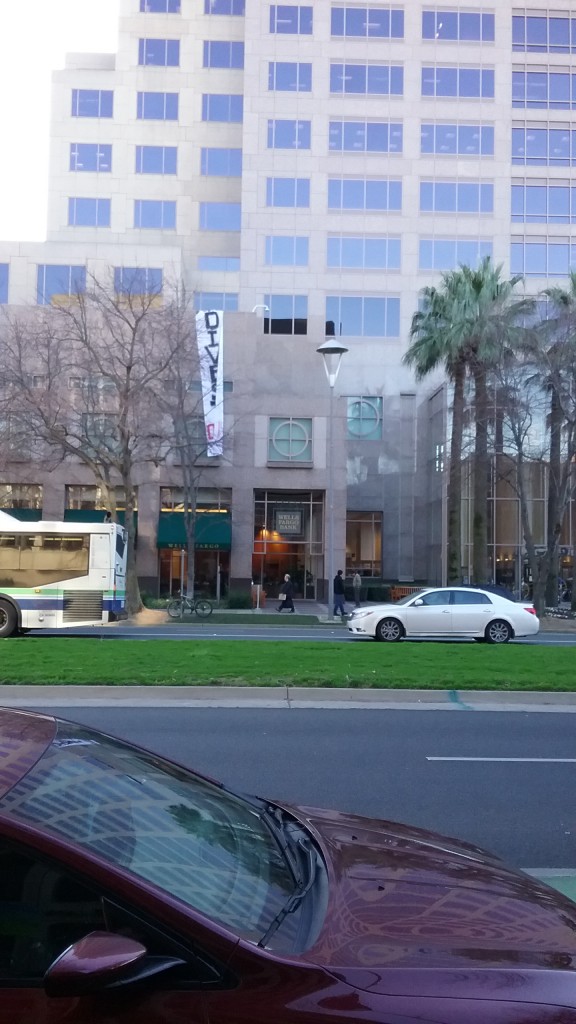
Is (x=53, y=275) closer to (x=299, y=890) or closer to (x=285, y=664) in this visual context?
(x=285, y=664)

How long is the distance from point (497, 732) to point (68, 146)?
4806 cm

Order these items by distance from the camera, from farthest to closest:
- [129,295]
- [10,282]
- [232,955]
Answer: [10,282] → [129,295] → [232,955]

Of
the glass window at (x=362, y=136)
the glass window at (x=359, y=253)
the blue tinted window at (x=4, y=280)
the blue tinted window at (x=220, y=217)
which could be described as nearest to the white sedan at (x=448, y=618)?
the blue tinted window at (x=4, y=280)

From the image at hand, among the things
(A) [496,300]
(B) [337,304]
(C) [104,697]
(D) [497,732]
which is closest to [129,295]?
(A) [496,300]

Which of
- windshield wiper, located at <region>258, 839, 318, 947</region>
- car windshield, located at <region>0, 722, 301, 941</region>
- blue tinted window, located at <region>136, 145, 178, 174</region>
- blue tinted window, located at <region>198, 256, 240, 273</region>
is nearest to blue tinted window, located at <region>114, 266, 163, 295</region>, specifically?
blue tinted window, located at <region>198, 256, 240, 273</region>

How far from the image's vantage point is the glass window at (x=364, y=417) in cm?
4756

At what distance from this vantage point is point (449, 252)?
48125mm

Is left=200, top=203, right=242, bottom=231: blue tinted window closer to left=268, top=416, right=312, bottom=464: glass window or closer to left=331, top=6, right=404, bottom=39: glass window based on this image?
left=331, top=6, right=404, bottom=39: glass window

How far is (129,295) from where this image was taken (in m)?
31.1

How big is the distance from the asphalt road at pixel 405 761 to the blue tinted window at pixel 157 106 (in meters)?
46.6

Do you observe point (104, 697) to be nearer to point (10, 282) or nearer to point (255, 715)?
point (255, 715)

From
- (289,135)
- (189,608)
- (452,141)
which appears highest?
(289,135)

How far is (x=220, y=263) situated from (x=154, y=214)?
189 inches

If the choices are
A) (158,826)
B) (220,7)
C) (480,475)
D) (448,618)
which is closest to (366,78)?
(220,7)
